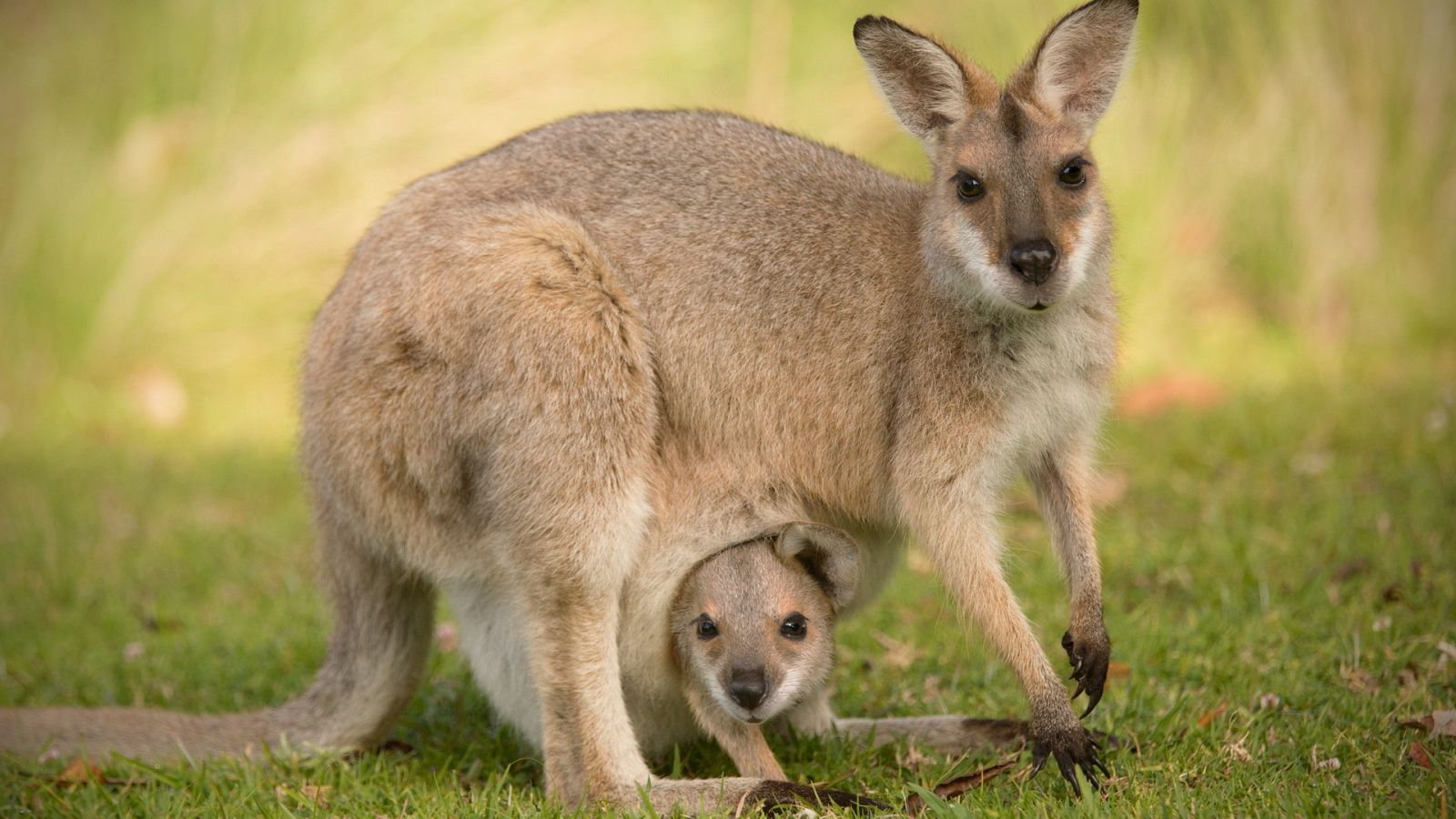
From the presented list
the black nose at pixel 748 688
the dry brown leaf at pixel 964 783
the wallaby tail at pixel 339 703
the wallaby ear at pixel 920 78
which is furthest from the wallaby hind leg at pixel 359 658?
the wallaby ear at pixel 920 78

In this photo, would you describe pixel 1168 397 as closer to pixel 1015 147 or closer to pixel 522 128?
pixel 1015 147

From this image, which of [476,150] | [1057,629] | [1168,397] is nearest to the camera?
[1057,629]

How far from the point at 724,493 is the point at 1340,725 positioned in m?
1.73

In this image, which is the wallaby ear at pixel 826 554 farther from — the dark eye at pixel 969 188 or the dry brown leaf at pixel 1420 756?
the dry brown leaf at pixel 1420 756

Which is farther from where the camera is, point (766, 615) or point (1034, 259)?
point (766, 615)

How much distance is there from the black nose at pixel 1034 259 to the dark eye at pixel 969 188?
0.26m

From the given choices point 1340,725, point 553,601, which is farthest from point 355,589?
point 1340,725

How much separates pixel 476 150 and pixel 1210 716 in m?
6.40

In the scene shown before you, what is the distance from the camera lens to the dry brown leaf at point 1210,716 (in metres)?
3.84

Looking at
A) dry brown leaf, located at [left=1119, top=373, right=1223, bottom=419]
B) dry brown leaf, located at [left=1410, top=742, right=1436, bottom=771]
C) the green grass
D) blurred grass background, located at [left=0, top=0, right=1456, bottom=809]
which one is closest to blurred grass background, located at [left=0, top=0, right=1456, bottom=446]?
blurred grass background, located at [left=0, top=0, right=1456, bottom=809]

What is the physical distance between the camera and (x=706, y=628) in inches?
151

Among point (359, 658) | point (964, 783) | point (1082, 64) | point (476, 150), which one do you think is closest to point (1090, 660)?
point (964, 783)

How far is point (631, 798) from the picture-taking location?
3629 millimetres

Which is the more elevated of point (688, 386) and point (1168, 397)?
point (688, 386)
